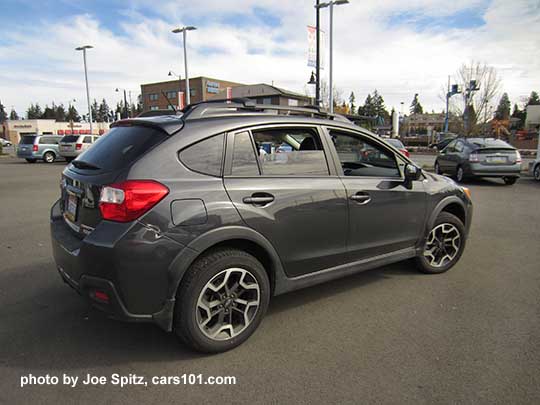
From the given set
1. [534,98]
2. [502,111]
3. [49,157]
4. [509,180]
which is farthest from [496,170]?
[534,98]

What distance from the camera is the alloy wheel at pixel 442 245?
4.39m

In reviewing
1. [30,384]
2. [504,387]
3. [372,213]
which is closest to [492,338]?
[504,387]

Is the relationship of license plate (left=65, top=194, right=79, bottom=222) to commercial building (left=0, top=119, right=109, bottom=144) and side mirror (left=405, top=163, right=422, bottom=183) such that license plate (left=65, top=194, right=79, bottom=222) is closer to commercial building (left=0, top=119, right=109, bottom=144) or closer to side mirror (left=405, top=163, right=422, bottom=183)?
side mirror (left=405, top=163, right=422, bottom=183)

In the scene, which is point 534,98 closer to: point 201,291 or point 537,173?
point 537,173

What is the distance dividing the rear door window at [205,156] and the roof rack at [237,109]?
27 centimetres

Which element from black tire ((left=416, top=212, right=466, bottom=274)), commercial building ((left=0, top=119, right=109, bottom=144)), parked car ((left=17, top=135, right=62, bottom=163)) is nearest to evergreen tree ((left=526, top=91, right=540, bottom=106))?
commercial building ((left=0, top=119, right=109, bottom=144))

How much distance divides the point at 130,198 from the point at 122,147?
1.81 ft

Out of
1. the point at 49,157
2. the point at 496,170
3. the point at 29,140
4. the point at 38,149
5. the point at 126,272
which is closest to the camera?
the point at 126,272

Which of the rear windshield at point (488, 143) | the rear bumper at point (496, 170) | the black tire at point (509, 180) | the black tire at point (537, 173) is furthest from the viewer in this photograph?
the black tire at point (537, 173)

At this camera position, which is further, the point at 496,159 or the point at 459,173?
the point at 459,173

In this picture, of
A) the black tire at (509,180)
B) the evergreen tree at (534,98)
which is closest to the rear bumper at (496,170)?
the black tire at (509,180)

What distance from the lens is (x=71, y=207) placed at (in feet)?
10.0

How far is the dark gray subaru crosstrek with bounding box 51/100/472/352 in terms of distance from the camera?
257cm

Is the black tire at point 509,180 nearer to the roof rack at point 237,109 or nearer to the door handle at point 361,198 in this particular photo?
the roof rack at point 237,109
